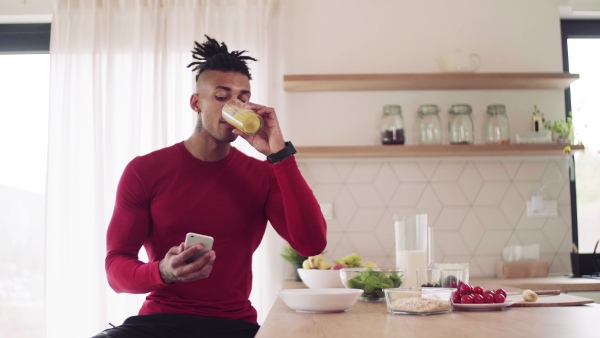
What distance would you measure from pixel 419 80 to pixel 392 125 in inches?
10.5

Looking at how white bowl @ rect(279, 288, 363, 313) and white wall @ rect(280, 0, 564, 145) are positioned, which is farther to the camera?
white wall @ rect(280, 0, 564, 145)

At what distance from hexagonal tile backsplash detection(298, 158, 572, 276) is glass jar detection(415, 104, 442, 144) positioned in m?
0.20

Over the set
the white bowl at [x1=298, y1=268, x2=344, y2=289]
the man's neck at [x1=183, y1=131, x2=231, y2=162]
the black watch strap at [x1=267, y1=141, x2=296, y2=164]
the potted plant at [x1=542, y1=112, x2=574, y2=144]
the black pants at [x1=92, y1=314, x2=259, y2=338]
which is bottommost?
the black pants at [x1=92, y1=314, x2=259, y2=338]

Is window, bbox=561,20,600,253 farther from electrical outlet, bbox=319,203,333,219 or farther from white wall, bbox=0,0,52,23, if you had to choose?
white wall, bbox=0,0,52,23

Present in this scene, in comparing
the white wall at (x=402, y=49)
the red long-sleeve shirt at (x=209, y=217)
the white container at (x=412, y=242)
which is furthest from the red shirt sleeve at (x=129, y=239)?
the white wall at (x=402, y=49)

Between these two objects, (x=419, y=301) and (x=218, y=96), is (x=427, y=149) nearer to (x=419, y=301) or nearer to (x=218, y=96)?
(x=218, y=96)

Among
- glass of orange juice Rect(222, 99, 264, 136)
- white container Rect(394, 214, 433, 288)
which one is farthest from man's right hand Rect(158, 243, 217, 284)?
white container Rect(394, 214, 433, 288)

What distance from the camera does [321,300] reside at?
66.0 inches

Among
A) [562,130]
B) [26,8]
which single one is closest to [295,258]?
[562,130]

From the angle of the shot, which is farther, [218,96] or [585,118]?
[585,118]

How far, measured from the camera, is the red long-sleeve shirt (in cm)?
216

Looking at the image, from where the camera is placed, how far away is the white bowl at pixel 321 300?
167cm

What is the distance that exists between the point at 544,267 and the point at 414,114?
1.04 metres

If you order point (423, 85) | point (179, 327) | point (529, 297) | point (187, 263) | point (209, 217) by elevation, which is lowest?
point (179, 327)
